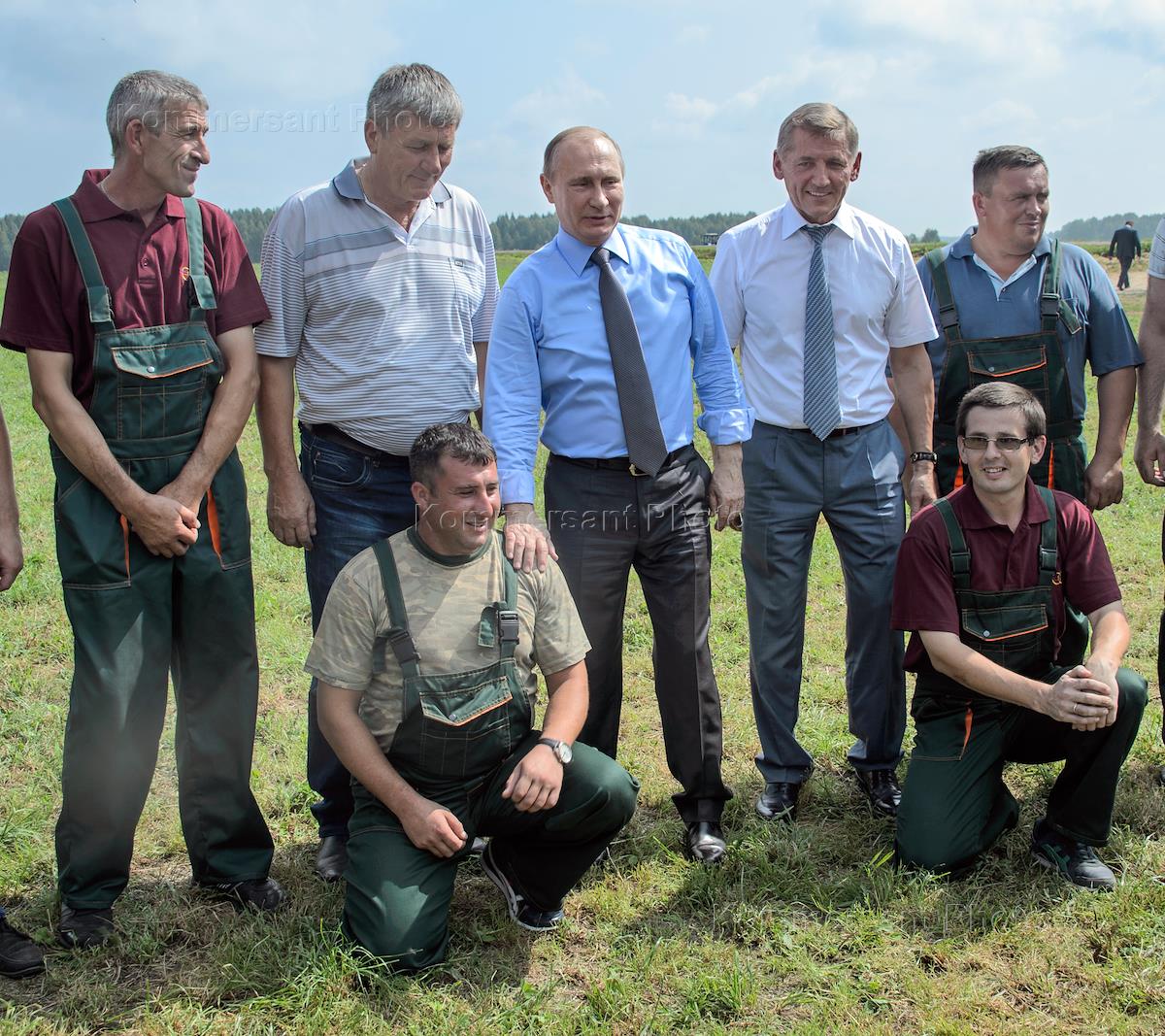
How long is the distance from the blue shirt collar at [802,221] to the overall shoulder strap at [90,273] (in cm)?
241

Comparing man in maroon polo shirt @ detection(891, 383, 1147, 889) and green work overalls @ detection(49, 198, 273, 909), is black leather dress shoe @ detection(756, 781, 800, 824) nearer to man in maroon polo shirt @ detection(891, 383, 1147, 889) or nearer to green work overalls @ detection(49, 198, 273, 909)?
man in maroon polo shirt @ detection(891, 383, 1147, 889)

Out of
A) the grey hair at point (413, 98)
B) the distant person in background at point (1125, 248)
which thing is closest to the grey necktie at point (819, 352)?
the grey hair at point (413, 98)

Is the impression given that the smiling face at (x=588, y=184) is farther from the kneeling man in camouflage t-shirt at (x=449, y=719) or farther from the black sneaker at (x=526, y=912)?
the black sneaker at (x=526, y=912)

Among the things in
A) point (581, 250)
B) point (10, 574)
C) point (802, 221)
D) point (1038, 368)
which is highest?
point (802, 221)

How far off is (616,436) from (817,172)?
1.29m

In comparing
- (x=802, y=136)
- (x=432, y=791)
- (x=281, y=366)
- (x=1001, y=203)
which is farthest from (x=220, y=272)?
(x=1001, y=203)

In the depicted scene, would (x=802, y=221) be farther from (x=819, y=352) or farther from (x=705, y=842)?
(x=705, y=842)

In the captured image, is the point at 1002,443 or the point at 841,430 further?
the point at 841,430

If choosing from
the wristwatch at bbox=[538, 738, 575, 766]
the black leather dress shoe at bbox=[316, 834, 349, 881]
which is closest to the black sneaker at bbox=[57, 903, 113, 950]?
the black leather dress shoe at bbox=[316, 834, 349, 881]

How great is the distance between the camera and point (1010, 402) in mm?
3812

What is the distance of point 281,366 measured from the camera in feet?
12.5

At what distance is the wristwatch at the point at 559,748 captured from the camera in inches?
138

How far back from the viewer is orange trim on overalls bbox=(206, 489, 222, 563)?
3.55m

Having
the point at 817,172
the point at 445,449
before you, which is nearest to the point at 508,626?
the point at 445,449
